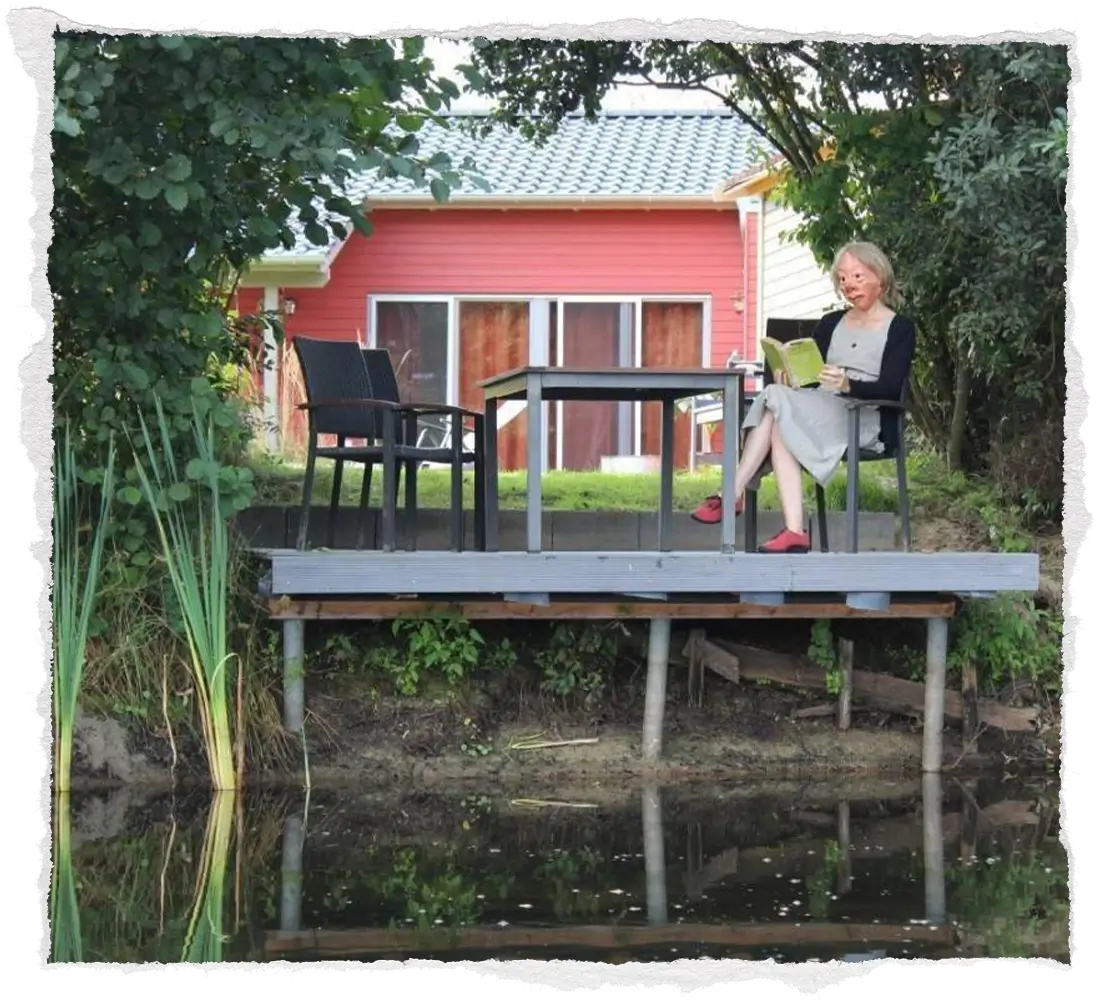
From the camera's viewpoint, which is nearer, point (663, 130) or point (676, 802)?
point (676, 802)

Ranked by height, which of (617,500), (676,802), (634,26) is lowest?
(676,802)

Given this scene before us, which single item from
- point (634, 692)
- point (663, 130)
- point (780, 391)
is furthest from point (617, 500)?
point (663, 130)

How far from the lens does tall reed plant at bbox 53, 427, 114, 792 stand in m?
6.71

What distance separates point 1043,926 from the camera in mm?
5184

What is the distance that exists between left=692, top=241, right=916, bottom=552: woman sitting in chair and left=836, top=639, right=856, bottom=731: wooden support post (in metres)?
0.90

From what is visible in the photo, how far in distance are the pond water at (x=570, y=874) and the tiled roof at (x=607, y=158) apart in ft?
25.8

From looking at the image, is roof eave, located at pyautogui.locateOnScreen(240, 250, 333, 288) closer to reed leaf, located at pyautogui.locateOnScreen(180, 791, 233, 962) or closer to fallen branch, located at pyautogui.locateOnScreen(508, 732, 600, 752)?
fallen branch, located at pyautogui.locateOnScreen(508, 732, 600, 752)

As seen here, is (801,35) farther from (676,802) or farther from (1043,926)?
(676,802)

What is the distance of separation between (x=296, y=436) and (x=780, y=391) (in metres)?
5.27

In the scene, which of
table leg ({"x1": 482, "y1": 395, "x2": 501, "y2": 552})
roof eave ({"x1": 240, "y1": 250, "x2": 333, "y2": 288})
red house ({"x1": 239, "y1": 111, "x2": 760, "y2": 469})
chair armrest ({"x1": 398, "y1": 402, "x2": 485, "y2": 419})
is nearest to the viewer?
table leg ({"x1": 482, "y1": 395, "x2": 501, "y2": 552})

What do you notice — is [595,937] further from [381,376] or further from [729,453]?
[381,376]

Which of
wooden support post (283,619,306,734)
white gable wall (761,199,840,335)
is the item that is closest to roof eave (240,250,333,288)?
white gable wall (761,199,840,335)

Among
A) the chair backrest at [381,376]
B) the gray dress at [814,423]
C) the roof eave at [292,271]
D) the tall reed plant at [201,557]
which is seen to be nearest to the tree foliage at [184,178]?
the tall reed plant at [201,557]

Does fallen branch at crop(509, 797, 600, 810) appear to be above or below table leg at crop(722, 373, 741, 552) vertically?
below
